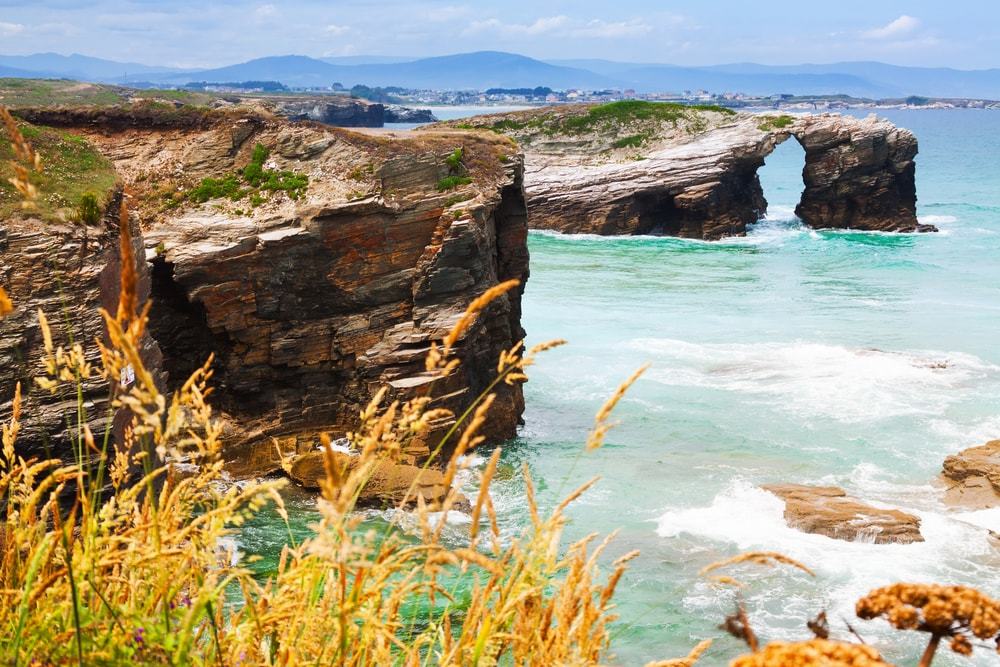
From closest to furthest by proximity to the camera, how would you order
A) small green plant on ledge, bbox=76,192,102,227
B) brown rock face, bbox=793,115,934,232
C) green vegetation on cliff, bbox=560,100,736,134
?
small green plant on ledge, bbox=76,192,102,227 → brown rock face, bbox=793,115,934,232 → green vegetation on cliff, bbox=560,100,736,134

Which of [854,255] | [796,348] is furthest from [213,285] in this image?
[854,255]

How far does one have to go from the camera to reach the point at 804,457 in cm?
1931

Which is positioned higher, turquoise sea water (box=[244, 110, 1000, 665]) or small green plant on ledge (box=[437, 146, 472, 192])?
small green plant on ledge (box=[437, 146, 472, 192])

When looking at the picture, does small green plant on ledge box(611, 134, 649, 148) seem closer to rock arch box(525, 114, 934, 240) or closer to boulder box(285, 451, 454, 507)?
rock arch box(525, 114, 934, 240)

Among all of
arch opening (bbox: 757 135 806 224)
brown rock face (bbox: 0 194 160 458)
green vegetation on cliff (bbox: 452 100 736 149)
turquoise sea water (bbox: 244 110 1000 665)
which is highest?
green vegetation on cliff (bbox: 452 100 736 149)

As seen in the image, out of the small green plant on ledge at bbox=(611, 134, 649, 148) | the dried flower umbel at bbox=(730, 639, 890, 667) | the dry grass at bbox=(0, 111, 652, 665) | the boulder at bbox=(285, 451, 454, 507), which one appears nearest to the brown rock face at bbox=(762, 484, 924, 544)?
the boulder at bbox=(285, 451, 454, 507)

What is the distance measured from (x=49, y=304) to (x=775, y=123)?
53.5m

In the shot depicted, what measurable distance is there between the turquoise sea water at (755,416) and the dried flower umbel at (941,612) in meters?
3.49

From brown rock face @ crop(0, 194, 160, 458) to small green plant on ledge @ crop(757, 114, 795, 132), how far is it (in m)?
52.2

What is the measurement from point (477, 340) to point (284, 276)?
3.77 m

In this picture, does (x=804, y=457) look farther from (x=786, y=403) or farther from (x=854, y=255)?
(x=854, y=255)

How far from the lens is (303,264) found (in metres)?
17.0

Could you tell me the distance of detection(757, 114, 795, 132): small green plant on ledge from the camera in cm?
5812

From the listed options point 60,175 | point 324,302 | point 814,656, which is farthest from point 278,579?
point 324,302
